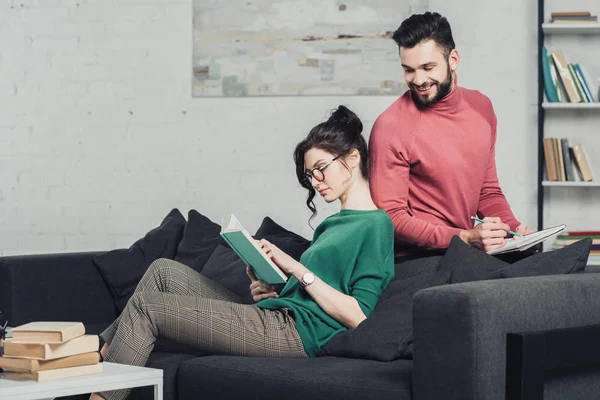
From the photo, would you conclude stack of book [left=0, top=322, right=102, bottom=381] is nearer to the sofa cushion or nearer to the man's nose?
the sofa cushion

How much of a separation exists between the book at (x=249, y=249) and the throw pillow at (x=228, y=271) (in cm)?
50

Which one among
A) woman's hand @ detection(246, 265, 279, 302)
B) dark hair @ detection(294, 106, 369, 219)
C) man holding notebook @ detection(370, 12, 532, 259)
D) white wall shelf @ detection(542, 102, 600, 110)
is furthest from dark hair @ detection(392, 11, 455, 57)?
white wall shelf @ detection(542, 102, 600, 110)

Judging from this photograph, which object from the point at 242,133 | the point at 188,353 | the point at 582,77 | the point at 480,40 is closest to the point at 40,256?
the point at 188,353

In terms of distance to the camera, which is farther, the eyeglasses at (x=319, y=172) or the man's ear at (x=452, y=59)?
the man's ear at (x=452, y=59)

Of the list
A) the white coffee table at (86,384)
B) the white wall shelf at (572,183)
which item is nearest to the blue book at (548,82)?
the white wall shelf at (572,183)

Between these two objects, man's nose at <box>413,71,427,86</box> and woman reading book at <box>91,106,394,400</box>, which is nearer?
woman reading book at <box>91,106,394,400</box>

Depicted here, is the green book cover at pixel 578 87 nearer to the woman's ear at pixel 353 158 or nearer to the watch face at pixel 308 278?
the woman's ear at pixel 353 158

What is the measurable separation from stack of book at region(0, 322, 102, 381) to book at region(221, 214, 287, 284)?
488mm

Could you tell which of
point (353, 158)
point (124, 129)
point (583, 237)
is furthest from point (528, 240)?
point (124, 129)

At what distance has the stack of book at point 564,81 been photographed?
4.21 m

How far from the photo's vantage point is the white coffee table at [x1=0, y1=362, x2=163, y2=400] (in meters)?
2.03

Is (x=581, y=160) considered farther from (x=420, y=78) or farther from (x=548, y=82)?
(x=420, y=78)

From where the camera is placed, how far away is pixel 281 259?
2561 mm

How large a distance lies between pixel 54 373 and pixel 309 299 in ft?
2.67
